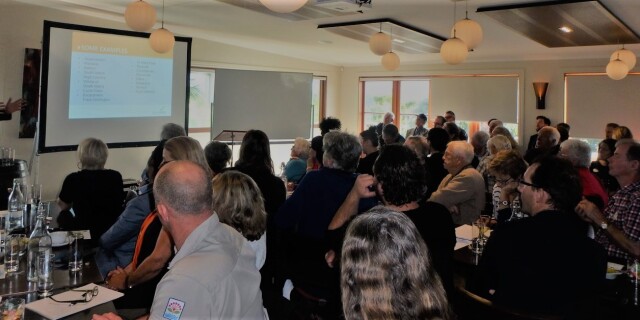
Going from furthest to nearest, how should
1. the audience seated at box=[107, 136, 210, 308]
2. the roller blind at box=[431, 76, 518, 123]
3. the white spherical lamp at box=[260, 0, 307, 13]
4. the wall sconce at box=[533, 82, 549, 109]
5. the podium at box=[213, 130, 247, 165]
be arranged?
the roller blind at box=[431, 76, 518, 123] < the wall sconce at box=[533, 82, 549, 109] < the podium at box=[213, 130, 247, 165] < the white spherical lamp at box=[260, 0, 307, 13] < the audience seated at box=[107, 136, 210, 308]

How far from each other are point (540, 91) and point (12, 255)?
29.5 ft

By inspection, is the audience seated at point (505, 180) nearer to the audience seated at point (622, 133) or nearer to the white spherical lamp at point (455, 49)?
the white spherical lamp at point (455, 49)

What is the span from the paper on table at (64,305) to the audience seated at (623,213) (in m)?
2.45

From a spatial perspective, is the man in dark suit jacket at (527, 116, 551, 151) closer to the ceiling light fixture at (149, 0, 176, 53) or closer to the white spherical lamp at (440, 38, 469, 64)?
the white spherical lamp at (440, 38, 469, 64)

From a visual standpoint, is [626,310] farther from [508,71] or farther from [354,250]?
[508,71]

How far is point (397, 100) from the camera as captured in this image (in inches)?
468

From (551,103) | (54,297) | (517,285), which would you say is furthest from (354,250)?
(551,103)

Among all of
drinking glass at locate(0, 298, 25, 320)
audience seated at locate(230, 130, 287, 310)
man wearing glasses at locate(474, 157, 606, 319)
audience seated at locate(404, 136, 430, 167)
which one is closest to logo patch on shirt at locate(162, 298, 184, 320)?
drinking glass at locate(0, 298, 25, 320)

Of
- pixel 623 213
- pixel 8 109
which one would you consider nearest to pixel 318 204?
pixel 623 213

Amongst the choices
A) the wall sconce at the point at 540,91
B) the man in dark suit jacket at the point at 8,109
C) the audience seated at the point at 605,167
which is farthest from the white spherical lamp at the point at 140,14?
the wall sconce at the point at 540,91

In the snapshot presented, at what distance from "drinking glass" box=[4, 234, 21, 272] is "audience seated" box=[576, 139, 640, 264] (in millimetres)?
2893

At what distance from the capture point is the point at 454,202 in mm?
4039

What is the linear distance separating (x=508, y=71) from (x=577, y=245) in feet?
27.3

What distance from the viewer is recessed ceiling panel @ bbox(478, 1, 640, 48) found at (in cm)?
516
